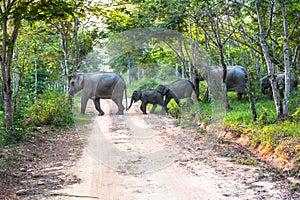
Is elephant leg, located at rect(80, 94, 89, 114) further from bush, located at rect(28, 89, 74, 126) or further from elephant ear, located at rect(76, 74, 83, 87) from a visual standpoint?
bush, located at rect(28, 89, 74, 126)

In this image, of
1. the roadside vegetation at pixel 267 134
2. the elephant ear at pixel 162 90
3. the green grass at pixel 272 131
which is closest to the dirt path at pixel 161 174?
the roadside vegetation at pixel 267 134

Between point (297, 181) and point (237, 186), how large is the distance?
0.91 metres

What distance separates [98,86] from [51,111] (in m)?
5.01

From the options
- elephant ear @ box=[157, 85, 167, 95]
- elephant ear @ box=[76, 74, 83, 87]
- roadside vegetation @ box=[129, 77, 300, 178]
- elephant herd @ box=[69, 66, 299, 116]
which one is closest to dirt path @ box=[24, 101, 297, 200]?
roadside vegetation @ box=[129, 77, 300, 178]

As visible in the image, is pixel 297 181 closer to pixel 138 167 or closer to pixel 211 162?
pixel 211 162

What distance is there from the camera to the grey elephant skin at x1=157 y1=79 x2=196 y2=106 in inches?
709

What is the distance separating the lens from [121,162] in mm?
7844

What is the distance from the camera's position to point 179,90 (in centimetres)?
1819

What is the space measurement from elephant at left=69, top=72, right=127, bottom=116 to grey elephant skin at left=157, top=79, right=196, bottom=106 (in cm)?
193

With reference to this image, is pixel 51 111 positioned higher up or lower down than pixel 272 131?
higher up

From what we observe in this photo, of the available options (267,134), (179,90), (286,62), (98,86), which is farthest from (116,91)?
(267,134)

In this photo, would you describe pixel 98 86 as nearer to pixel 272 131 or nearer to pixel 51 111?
pixel 51 111

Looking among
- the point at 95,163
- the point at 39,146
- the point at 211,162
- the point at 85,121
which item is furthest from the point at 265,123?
the point at 85,121

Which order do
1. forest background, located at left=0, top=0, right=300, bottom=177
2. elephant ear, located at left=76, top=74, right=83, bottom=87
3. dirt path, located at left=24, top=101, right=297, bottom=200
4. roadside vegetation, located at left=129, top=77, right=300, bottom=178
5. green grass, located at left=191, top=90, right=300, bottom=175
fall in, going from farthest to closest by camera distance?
elephant ear, located at left=76, top=74, right=83, bottom=87 < forest background, located at left=0, top=0, right=300, bottom=177 < green grass, located at left=191, top=90, right=300, bottom=175 < roadside vegetation, located at left=129, top=77, right=300, bottom=178 < dirt path, located at left=24, top=101, right=297, bottom=200
